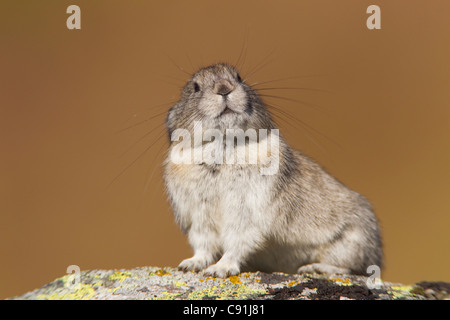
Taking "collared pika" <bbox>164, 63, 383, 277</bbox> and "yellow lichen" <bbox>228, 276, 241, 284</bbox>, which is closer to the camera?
"yellow lichen" <bbox>228, 276, 241, 284</bbox>

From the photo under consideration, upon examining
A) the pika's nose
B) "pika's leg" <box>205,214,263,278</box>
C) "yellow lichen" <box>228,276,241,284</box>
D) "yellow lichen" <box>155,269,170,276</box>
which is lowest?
"yellow lichen" <box>228,276,241,284</box>

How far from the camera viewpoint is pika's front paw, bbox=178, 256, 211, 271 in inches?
191

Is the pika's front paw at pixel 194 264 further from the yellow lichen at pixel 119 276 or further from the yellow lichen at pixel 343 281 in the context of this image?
the yellow lichen at pixel 343 281

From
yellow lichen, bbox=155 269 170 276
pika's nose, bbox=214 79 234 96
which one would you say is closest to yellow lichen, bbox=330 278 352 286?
yellow lichen, bbox=155 269 170 276

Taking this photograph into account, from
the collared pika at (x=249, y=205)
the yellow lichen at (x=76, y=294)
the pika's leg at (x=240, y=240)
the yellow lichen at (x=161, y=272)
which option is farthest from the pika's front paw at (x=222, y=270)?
the yellow lichen at (x=76, y=294)

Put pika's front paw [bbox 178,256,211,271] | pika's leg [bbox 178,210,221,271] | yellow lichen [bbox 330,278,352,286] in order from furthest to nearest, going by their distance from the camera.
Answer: pika's leg [bbox 178,210,221,271] < pika's front paw [bbox 178,256,211,271] < yellow lichen [bbox 330,278,352,286]

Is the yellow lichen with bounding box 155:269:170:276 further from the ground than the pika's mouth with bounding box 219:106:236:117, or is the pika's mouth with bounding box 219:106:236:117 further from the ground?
the pika's mouth with bounding box 219:106:236:117

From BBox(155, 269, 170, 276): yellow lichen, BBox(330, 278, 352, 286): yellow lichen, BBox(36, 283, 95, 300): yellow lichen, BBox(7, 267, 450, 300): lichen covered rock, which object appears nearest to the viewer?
BBox(7, 267, 450, 300): lichen covered rock

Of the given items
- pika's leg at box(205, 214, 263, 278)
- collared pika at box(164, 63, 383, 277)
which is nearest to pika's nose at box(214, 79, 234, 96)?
collared pika at box(164, 63, 383, 277)

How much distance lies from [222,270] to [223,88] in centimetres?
154

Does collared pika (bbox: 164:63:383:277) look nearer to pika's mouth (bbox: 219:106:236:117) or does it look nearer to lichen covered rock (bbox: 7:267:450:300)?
pika's mouth (bbox: 219:106:236:117)

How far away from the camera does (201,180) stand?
5.02m
